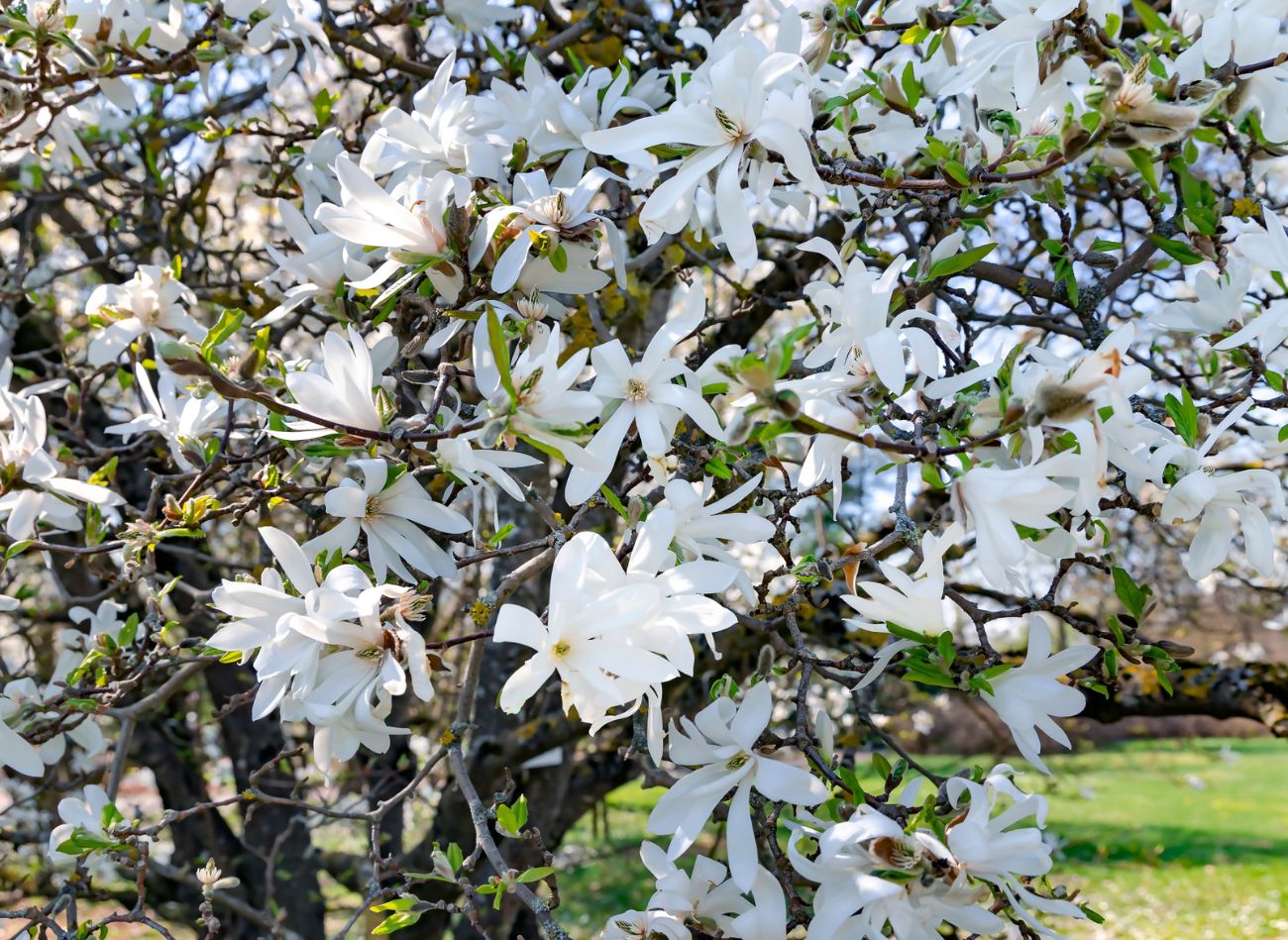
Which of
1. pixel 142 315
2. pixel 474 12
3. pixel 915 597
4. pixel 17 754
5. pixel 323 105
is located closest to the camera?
pixel 915 597

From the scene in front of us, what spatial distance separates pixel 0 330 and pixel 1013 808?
2311 millimetres

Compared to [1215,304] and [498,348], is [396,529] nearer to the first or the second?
[498,348]

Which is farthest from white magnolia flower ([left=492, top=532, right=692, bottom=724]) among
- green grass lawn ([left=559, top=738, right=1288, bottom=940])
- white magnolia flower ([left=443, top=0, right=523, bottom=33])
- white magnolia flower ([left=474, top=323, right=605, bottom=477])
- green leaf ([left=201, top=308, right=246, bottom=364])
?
green grass lawn ([left=559, top=738, right=1288, bottom=940])

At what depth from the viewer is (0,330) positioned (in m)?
2.30

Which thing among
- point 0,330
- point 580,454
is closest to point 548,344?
point 580,454

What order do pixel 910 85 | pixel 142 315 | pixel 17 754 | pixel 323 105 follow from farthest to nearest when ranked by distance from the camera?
pixel 323 105 < pixel 142 315 < pixel 17 754 < pixel 910 85

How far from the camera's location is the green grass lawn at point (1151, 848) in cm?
512

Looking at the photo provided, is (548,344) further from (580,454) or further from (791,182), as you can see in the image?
(791,182)

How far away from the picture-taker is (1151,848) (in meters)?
6.15

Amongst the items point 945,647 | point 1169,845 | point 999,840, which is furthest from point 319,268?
point 1169,845

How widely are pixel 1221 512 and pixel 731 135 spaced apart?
581mm

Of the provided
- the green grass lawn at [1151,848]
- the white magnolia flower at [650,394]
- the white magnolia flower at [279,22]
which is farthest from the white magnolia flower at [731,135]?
the green grass lawn at [1151,848]

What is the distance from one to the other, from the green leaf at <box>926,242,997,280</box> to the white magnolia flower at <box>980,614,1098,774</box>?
342 mm

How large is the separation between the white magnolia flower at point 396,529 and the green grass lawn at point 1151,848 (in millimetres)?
2616
